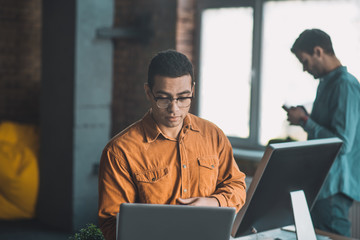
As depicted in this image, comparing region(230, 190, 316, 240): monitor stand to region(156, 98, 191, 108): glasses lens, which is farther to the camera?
region(230, 190, 316, 240): monitor stand

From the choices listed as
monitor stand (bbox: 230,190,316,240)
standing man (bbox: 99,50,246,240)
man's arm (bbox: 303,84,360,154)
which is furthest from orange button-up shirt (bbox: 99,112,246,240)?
man's arm (bbox: 303,84,360,154)

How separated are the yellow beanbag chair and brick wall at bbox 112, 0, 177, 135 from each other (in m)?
0.97

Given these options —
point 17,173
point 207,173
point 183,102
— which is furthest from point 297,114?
point 17,173

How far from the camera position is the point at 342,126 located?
2.54 m

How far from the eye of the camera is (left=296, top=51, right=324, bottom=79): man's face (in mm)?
2662

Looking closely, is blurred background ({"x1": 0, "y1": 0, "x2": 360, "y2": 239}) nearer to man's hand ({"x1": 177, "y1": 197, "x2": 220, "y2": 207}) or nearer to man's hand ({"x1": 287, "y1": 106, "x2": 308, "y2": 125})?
man's hand ({"x1": 287, "y1": 106, "x2": 308, "y2": 125})

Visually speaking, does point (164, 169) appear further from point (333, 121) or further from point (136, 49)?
point (136, 49)

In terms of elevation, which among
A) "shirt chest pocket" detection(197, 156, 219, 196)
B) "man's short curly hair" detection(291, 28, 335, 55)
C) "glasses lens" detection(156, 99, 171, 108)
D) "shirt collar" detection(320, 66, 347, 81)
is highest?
"man's short curly hair" detection(291, 28, 335, 55)

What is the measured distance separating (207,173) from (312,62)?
48.1 inches

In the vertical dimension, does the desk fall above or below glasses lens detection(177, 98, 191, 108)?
below

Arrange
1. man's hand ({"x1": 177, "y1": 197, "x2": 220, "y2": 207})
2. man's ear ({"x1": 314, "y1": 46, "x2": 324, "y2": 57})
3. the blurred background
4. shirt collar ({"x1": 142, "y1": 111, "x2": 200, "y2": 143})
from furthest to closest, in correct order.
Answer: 1. the blurred background
2. man's ear ({"x1": 314, "y1": 46, "x2": 324, "y2": 57})
3. shirt collar ({"x1": 142, "y1": 111, "x2": 200, "y2": 143})
4. man's hand ({"x1": 177, "y1": 197, "x2": 220, "y2": 207})

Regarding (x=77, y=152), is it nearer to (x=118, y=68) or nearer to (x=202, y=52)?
(x=118, y=68)

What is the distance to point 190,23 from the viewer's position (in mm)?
4898

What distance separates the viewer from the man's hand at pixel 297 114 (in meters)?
2.68
